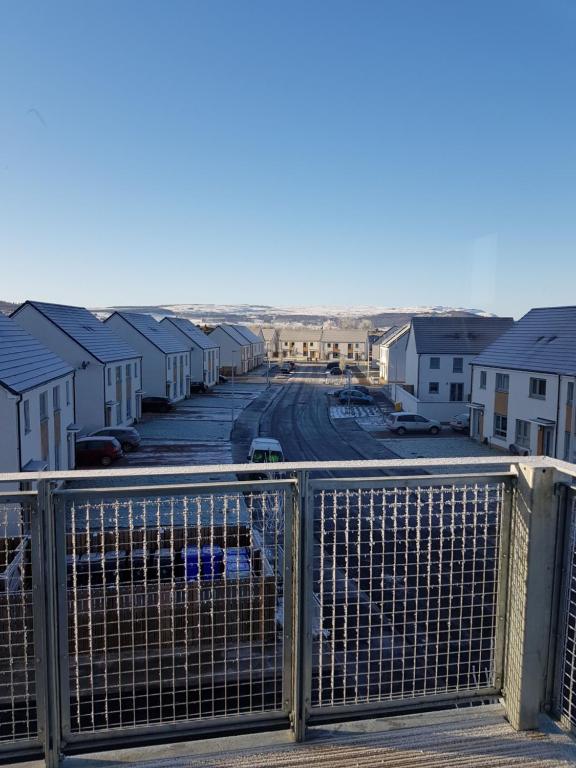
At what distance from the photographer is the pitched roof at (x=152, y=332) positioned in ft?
141

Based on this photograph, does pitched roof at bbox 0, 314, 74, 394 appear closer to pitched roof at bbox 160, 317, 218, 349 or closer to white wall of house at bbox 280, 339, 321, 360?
pitched roof at bbox 160, 317, 218, 349

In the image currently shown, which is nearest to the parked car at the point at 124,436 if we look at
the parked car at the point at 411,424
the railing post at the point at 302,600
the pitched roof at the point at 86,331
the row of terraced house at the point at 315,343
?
the pitched roof at the point at 86,331

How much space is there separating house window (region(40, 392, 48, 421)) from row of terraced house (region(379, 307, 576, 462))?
18.9m

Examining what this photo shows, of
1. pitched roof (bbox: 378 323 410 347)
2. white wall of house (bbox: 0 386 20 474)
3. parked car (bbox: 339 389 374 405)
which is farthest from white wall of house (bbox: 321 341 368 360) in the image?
white wall of house (bbox: 0 386 20 474)

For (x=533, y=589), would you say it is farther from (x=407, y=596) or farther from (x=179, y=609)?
(x=179, y=609)

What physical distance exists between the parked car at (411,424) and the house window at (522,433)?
6937 mm

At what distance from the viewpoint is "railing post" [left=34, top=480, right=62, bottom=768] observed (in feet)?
9.66

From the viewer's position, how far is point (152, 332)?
4462cm

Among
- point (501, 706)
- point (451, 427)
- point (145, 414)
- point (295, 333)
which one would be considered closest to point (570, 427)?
point (451, 427)

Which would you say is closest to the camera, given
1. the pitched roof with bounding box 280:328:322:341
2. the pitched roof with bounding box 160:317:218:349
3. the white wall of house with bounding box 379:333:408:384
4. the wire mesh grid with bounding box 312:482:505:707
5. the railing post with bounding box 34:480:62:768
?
the railing post with bounding box 34:480:62:768

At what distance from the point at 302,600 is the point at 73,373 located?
22311 mm

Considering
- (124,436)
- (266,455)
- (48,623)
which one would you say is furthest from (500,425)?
(48,623)

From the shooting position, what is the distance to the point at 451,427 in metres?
36.3

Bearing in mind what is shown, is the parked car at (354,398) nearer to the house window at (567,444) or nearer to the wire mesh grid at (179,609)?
the house window at (567,444)
